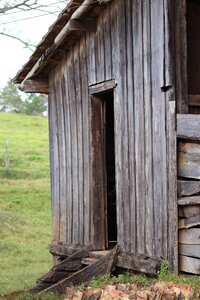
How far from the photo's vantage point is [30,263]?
50.1ft

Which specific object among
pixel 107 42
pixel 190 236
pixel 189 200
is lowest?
pixel 190 236

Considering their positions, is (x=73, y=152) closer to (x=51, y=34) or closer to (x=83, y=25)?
(x=51, y=34)

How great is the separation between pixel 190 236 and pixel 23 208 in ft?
47.7

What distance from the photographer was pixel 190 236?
8.13 m

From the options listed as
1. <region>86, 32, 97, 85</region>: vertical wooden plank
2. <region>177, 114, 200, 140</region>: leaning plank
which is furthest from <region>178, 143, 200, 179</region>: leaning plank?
<region>86, 32, 97, 85</region>: vertical wooden plank

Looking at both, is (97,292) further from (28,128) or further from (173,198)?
(28,128)

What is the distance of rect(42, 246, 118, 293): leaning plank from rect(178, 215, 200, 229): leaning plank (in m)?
1.54

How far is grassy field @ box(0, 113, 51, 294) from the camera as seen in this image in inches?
576

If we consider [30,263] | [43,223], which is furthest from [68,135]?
[43,223]

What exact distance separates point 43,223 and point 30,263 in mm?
5146

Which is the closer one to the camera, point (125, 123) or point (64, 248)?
point (125, 123)

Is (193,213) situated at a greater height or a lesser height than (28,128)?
lesser

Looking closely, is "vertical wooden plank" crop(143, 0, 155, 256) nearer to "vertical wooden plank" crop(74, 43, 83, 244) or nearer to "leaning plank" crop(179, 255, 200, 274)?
"leaning plank" crop(179, 255, 200, 274)

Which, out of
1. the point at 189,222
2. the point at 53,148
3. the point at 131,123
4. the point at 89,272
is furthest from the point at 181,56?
the point at 53,148
